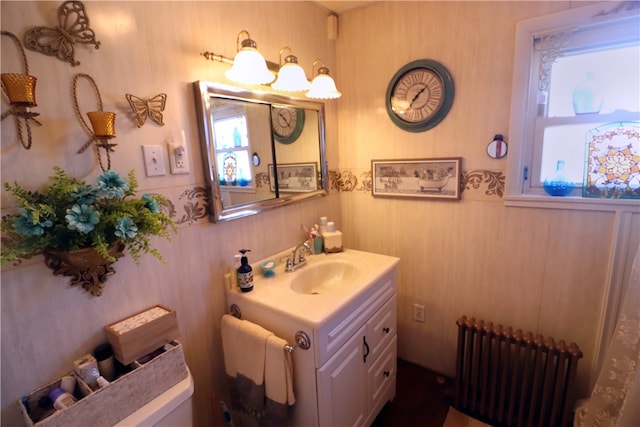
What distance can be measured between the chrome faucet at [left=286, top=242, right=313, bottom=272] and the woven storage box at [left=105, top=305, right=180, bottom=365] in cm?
61

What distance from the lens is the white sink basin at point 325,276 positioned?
1.50 m

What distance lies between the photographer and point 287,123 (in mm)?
1559

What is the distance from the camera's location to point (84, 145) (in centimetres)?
88

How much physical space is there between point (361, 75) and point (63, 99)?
1476mm

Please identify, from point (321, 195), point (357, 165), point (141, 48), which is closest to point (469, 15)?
point (357, 165)

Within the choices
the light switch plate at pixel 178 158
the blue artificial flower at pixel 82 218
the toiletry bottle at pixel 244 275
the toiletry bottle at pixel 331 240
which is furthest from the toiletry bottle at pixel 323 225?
the blue artificial flower at pixel 82 218

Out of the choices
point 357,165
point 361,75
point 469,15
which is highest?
point 469,15

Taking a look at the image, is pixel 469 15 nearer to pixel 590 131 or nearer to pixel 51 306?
pixel 590 131

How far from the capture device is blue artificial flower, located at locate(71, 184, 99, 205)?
77cm

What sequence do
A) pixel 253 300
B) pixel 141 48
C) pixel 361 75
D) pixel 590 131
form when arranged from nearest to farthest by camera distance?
pixel 141 48
pixel 253 300
pixel 590 131
pixel 361 75

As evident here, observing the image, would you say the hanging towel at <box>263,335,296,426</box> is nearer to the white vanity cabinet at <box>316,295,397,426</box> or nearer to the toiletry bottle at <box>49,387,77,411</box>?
Answer: the white vanity cabinet at <box>316,295,397,426</box>

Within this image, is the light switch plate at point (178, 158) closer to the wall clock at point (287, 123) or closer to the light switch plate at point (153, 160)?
the light switch plate at point (153, 160)

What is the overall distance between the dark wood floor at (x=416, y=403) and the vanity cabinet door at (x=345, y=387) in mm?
299

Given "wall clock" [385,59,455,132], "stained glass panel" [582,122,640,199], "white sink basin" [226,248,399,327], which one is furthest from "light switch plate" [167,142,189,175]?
"stained glass panel" [582,122,640,199]
